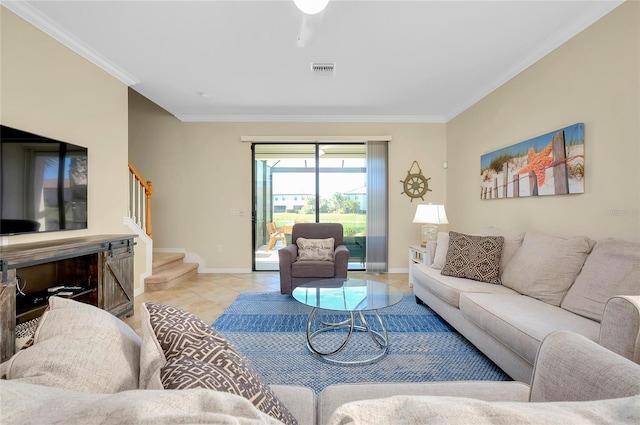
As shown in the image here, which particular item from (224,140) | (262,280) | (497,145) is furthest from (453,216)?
(224,140)

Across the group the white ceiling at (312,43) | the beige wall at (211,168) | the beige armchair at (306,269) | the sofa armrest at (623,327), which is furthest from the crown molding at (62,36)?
the sofa armrest at (623,327)

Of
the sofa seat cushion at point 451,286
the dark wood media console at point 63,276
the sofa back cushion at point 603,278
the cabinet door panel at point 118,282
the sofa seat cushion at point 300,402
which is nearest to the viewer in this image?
the sofa seat cushion at point 300,402

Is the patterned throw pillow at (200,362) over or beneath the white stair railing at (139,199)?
beneath

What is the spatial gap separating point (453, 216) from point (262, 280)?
125 inches

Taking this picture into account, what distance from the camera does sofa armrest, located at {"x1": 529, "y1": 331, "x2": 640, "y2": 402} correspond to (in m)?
0.65

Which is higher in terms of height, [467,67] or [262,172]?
[467,67]

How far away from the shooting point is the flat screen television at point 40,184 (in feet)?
6.82

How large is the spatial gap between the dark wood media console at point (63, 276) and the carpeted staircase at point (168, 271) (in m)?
0.90

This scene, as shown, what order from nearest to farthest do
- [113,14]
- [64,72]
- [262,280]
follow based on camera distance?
[113,14] → [64,72] → [262,280]

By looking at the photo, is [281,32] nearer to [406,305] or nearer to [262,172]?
[262,172]

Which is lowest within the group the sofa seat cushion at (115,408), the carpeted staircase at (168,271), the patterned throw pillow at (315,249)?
the carpeted staircase at (168,271)

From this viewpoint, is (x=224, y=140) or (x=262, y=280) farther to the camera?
(x=224, y=140)

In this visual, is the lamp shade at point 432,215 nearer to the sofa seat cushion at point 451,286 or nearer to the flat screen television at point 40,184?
the sofa seat cushion at point 451,286

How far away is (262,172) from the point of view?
16.5ft
